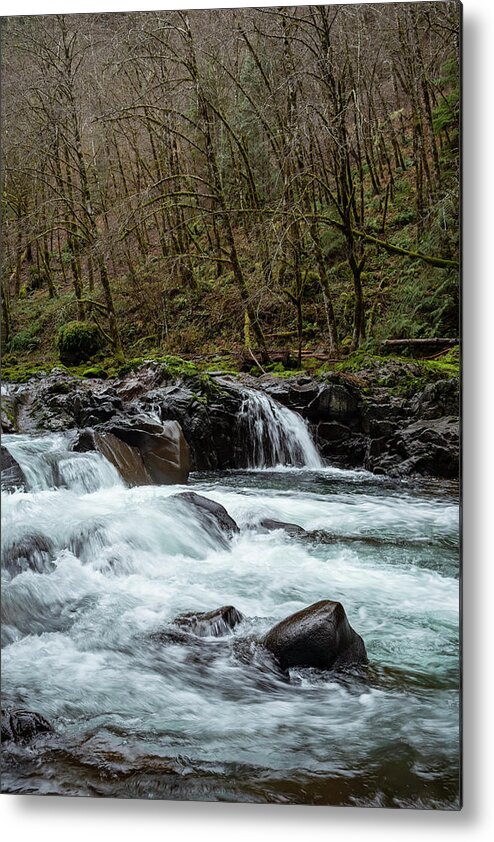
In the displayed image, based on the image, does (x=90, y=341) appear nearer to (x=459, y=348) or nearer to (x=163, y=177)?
(x=163, y=177)

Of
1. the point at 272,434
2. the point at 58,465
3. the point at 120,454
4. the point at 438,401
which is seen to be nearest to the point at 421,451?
the point at 438,401

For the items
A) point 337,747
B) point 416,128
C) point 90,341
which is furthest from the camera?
point 90,341

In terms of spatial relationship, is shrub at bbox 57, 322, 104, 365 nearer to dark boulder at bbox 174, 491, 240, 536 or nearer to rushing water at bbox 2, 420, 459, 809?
rushing water at bbox 2, 420, 459, 809

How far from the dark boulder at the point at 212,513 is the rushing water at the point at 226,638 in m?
0.04

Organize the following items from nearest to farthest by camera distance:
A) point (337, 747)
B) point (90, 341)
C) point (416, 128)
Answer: point (337, 747)
point (416, 128)
point (90, 341)

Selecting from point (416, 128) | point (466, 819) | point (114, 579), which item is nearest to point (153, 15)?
point (416, 128)

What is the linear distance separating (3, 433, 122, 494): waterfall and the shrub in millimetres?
358

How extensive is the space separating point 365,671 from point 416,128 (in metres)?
2.25

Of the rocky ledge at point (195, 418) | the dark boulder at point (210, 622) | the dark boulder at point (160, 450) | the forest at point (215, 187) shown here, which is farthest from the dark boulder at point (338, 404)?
the dark boulder at point (210, 622)

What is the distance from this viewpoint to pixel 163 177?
11.6ft

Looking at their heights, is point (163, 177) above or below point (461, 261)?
above

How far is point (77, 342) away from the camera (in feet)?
11.8

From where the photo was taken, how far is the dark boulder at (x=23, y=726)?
3.25 m

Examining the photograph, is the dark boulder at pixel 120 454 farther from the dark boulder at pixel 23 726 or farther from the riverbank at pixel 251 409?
the dark boulder at pixel 23 726
